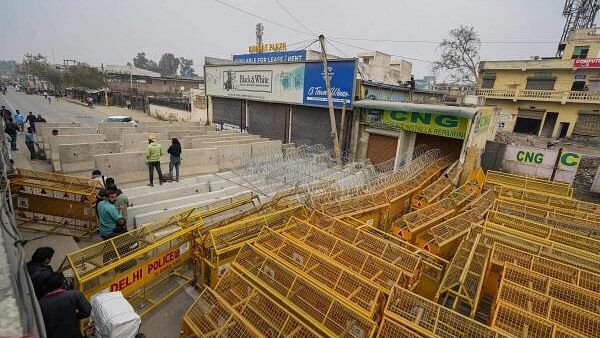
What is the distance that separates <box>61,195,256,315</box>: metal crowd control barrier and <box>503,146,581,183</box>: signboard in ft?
44.2

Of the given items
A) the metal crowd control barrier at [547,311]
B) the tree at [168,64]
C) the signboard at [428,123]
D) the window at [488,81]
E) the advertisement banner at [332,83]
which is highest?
the tree at [168,64]

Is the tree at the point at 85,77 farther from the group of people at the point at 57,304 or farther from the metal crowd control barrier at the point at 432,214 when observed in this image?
the metal crowd control barrier at the point at 432,214

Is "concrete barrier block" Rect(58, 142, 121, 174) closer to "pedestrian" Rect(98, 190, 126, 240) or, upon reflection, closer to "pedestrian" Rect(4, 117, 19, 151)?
"pedestrian" Rect(4, 117, 19, 151)

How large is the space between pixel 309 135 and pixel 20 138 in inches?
714

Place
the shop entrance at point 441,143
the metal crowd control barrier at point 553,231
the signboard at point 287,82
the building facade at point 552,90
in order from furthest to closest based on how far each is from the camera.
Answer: the building facade at point 552,90
the signboard at point 287,82
the shop entrance at point 441,143
the metal crowd control barrier at point 553,231

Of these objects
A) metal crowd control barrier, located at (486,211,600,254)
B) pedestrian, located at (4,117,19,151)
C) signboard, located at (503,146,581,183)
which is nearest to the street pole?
metal crowd control barrier, located at (486,211,600,254)

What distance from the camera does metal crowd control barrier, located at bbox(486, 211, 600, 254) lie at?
21.1ft

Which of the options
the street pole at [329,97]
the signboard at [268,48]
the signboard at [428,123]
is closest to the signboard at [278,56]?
the signboard at [268,48]

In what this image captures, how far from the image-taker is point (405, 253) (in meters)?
5.21

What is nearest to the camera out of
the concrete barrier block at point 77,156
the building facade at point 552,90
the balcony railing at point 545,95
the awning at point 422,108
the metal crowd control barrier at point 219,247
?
the metal crowd control barrier at point 219,247

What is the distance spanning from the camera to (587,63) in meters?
24.9

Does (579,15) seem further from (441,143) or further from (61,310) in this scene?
(61,310)

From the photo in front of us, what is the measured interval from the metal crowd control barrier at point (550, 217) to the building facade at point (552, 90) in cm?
1926

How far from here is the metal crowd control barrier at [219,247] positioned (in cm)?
514
